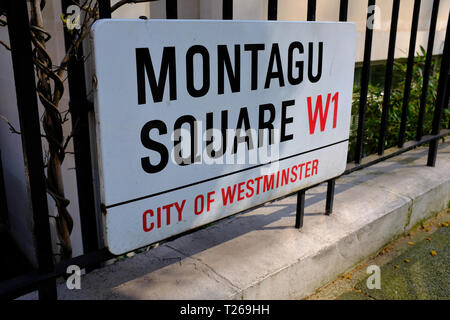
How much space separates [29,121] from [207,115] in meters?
0.65

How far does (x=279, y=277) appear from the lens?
2.07 metres

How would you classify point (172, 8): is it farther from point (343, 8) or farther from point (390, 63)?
point (390, 63)

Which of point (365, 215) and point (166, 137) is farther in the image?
point (365, 215)

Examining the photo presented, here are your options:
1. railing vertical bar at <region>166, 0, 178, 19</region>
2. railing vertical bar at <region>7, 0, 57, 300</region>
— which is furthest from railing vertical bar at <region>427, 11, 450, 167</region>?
railing vertical bar at <region>7, 0, 57, 300</region>

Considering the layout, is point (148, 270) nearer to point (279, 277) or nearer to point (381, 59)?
point (279, 277)

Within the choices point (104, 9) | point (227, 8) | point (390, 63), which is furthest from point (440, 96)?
point (104, 9)

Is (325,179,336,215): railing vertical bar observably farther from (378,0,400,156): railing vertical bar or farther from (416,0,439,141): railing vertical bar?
(416,0,439,141): railing vertical bar

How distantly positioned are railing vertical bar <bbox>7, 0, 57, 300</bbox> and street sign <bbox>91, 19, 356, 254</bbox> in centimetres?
20

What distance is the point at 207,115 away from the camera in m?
1.74

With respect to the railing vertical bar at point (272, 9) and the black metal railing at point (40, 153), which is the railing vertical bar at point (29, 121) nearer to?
the black metal railing at point (40, 153)

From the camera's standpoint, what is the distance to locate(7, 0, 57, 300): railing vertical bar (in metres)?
1.33

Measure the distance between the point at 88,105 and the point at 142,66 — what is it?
32cm
